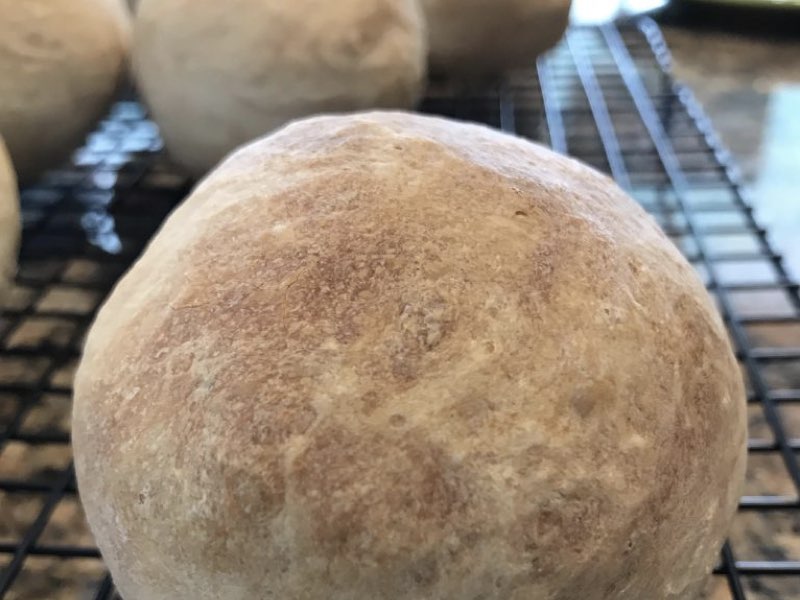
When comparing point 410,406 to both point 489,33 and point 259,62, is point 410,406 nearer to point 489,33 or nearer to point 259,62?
point 259,62

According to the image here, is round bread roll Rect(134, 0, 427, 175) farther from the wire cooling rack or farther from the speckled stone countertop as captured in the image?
the speckled stone countertop

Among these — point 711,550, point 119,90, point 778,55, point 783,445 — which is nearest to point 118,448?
point 711,550

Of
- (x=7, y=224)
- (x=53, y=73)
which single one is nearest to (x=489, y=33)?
(x=53, y=73)

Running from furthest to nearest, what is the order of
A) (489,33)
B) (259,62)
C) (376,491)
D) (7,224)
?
(489,33) → (259,62) → (7,224) → (376,491)

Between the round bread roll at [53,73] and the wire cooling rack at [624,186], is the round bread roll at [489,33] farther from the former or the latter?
the round bread roll at [53,73]

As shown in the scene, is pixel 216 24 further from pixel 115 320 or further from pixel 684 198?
pixel 684 198
